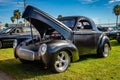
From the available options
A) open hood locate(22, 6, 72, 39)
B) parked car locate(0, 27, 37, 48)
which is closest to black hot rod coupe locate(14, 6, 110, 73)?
open hood locate(22, 6, 72, 39)

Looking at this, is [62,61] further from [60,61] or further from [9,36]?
[9,36]

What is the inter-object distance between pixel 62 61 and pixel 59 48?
51 centimetres

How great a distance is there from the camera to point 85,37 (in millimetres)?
7199

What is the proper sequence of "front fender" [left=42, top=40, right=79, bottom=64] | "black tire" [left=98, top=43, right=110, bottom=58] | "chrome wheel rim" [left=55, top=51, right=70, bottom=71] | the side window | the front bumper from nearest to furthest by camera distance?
"front fender" [left=42, top=40, right=79, bottom=64]
the front bumper
"chrome wheel rim" [left=55, top=51, right=70, bottom=71]
the side window
"black tire" [left=98, top=43, right=110, bottom=58]

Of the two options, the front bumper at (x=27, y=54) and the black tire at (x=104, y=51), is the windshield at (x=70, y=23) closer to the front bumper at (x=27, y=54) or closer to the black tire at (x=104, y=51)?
the black tire at (x=104, y=51)

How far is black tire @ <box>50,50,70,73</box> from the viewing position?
583cm

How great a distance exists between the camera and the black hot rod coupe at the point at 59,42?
5.81m

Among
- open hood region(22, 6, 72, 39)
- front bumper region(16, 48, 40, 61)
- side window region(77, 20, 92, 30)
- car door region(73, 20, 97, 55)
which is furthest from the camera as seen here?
side window region(77, 20, 92, 30)

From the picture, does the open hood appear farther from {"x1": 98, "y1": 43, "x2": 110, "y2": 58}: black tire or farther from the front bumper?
{"x1": 98, "y1": 43, "x2": 110, "y2": 58}: black tire

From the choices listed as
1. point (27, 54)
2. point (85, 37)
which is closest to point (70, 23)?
point (85, 37)

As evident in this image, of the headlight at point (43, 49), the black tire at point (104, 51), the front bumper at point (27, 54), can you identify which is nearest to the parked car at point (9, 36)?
the black tire at point (104, 51)

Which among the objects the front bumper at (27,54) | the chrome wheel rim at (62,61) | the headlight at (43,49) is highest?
A: the headlight at (43,49)

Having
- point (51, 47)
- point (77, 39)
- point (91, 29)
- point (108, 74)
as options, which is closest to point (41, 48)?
point (51, 47)

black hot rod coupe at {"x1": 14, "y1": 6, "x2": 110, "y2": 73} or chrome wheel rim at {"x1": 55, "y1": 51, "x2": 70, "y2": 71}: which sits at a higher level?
black hot rod coupe at {"x1": 14, "y1": 6, "x2": 110, "y2": 73}
